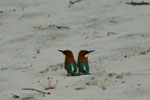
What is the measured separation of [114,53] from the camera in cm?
870

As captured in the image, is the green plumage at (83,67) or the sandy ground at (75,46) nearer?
the sandy ground at (75,46)

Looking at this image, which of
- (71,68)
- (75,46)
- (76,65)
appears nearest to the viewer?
(71,68)

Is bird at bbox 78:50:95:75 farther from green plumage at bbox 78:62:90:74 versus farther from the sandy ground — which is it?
the sandy ground

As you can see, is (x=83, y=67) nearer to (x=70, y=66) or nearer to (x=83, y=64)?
(x=83, y=64)

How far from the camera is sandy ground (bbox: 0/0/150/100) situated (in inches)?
251

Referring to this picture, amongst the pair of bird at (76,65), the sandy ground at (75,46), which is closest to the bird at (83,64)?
the pair of bird at (76,65)

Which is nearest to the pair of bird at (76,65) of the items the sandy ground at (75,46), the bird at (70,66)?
the bird at (70,66)

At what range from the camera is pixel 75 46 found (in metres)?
9.73

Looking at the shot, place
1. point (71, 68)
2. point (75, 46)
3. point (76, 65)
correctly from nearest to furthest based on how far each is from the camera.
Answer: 1. point (71, 68)
2. point (76, 65)
3. point (75, 46)

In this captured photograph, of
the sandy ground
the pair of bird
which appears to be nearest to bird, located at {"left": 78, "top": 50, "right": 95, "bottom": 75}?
the pair of bird

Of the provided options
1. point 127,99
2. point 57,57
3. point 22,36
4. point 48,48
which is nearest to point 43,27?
point 22,36

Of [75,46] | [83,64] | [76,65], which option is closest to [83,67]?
[83,64]

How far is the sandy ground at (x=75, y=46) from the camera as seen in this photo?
6.39 m

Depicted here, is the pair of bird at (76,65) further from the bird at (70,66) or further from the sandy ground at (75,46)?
the sandy ground at (75,46)
